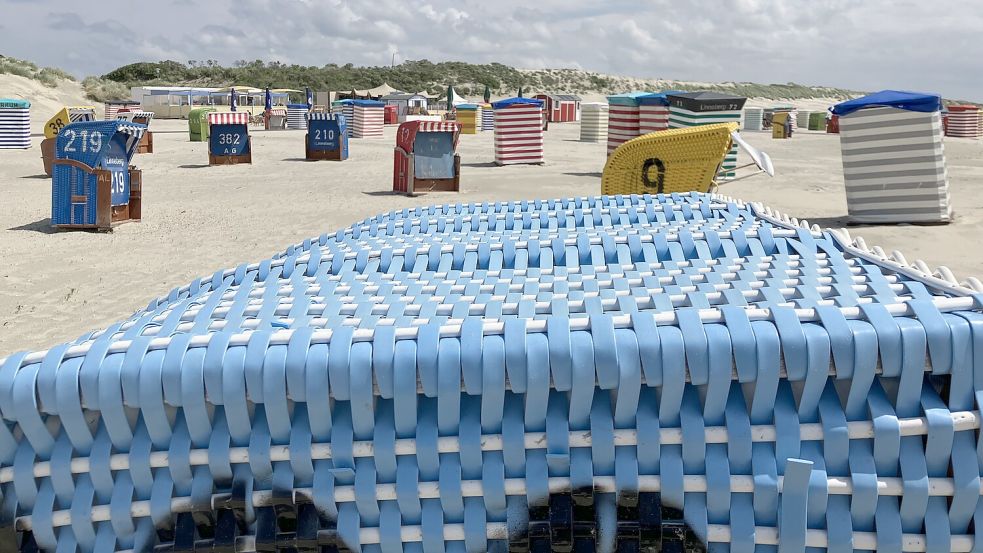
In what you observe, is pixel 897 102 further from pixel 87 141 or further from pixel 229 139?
pixel 229 139

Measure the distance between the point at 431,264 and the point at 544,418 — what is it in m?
0.97

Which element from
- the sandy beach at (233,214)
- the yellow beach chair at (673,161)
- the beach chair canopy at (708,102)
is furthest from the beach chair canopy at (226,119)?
the yellow beach chair at (673,161)

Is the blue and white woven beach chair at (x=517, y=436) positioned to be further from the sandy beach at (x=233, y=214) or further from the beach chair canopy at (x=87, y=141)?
the beach chair canopy at (x=87, y=141)

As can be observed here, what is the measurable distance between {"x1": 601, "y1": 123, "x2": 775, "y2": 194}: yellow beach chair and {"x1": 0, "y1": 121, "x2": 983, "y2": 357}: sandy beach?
165cm

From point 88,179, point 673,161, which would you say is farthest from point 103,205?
point 673,161

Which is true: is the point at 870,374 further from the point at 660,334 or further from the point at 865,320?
the point at 660,334

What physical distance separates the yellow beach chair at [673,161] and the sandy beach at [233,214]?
1649 millimetres

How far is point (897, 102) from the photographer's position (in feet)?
28.9

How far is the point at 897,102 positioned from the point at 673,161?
274 cm

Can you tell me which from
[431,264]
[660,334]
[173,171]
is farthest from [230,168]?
[660,334]

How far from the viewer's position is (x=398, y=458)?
49.8 inches

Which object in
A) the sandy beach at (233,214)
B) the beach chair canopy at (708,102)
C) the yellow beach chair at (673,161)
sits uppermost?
the beach chair canopy at (708,102)

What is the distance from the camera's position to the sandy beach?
6141mm

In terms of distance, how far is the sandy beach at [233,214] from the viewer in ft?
20.1
